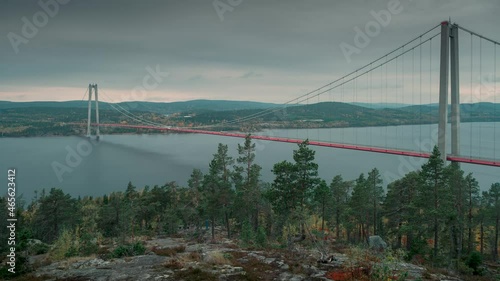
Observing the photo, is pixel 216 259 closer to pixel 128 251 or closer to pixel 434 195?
pixel 128 251

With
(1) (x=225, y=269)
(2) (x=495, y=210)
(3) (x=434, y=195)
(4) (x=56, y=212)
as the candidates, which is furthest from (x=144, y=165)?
(1) (x=225, y=269)

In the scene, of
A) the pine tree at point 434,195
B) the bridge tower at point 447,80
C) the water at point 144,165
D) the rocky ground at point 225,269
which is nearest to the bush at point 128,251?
the rocky ground at point 225,269

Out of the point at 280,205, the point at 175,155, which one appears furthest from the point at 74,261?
the point at 175,155

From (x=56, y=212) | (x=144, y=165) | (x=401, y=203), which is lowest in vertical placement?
(x=144, y=165)

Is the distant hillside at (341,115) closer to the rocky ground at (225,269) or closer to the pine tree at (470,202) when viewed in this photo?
the pine tree at (470,202)

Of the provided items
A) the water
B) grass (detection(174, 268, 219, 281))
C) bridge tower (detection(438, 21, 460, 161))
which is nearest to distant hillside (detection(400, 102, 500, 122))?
the water

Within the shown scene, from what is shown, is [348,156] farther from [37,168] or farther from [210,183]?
[37,168]

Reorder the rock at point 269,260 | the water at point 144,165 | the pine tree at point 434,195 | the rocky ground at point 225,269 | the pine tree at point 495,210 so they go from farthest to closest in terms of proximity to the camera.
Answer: the water at point 144,165 < the pine tree at point 495,210 < the pine tree at point 434,195 < the rock at point 269,260 < the rocky ground at point 225,269

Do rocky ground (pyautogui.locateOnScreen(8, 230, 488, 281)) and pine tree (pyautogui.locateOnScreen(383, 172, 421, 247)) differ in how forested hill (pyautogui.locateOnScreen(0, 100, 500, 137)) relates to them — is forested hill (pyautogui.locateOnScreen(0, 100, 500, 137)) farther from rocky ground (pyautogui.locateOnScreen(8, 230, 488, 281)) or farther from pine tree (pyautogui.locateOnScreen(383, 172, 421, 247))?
rocky ground (pyautogui.locateOnScreen(8, 230, 488, 281))
